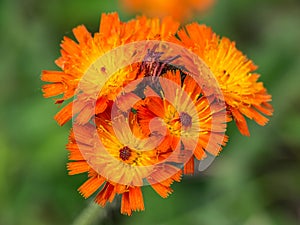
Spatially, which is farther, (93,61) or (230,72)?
(230,72)

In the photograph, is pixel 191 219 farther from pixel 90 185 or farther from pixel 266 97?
pixel 90 185

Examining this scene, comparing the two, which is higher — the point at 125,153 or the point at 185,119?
the point at 185,119

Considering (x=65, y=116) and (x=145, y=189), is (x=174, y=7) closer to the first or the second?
(x=145, y=189)

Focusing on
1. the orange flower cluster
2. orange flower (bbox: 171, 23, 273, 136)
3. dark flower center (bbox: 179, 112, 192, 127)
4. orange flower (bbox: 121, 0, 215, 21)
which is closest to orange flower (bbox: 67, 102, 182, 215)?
the orange flower cluster

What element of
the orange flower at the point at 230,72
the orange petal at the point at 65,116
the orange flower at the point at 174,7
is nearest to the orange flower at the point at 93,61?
the orange petal at the point at 65,116

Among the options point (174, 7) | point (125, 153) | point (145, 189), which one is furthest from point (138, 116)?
point (174, 7)

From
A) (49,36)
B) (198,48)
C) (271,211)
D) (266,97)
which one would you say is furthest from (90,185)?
(49,36)
